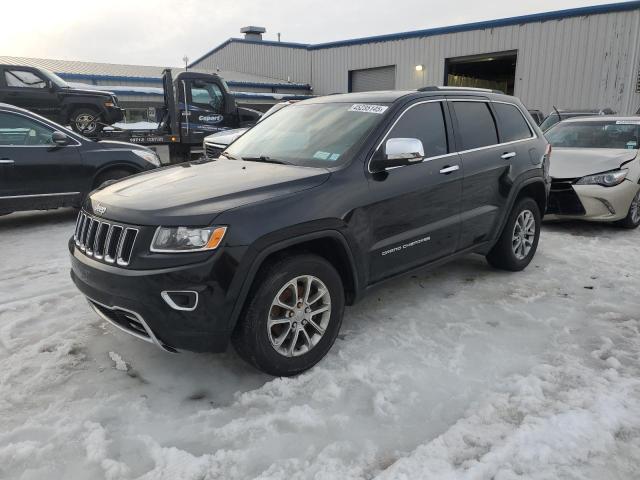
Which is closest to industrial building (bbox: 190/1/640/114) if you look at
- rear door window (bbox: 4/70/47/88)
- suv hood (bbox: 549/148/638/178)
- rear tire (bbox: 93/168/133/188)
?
suv hood (bbox: 549/148/638/178)

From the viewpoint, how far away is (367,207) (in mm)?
3219

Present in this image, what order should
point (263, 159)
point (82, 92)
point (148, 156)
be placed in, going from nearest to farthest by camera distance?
point (263, 159) → point (148, 156) → point (82, 92)

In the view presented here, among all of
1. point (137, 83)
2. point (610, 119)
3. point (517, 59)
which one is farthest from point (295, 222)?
point (137, 83)

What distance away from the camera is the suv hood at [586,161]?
21.8 feet

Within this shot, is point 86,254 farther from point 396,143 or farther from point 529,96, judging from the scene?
point 529,96

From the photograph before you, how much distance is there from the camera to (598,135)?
25.2 feet

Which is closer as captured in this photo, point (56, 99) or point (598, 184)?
point (598, 184)

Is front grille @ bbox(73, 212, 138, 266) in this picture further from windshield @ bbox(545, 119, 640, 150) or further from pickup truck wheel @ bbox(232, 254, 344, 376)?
windshield @ bbox(545, 119, 640, 150)

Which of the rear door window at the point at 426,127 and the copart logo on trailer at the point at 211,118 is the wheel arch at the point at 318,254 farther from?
the copart logo on trailer at the point at 211,118

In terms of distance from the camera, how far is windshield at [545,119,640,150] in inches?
290

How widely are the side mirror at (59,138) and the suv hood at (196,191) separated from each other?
4.02m

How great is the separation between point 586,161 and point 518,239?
286cm

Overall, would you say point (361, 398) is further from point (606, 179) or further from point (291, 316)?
point (606, 179)

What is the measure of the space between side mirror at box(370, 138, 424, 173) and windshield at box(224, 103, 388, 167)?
187 mm
